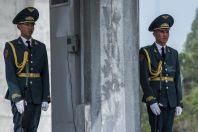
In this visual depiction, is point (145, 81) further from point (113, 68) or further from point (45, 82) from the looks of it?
point (45, 82)

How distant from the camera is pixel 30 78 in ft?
35.6

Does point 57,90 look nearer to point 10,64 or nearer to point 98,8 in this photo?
point 98,8

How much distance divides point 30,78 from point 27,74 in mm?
54

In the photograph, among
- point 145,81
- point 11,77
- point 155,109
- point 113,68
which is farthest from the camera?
point 113,68

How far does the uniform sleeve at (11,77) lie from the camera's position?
1055 centimetres

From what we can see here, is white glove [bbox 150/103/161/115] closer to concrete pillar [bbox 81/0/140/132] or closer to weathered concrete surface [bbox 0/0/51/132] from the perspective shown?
concrete pillar [bbox 81/0/140/132]

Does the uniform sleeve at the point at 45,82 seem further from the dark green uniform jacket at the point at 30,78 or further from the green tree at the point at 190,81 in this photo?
the green tree at the point at 190,81

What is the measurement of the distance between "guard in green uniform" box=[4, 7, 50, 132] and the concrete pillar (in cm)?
126

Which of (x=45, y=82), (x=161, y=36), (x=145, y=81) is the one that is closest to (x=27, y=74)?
(x=45, y=82)

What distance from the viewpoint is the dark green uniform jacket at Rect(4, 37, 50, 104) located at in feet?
35.1

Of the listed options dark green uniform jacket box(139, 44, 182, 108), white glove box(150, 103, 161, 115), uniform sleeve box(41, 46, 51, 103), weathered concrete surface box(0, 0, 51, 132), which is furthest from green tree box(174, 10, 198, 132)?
uniform sleeve box(41, 46, 51, 103)

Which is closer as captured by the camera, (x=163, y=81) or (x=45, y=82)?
(x=45, y=82)

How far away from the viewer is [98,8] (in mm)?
12172

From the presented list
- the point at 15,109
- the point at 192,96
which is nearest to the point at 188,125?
the point at 192,96
